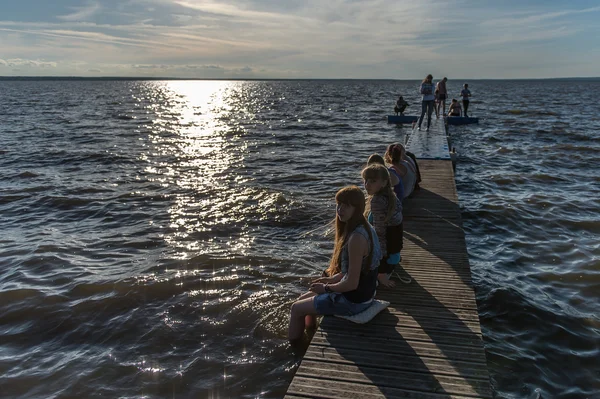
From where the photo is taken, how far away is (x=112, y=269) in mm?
8289

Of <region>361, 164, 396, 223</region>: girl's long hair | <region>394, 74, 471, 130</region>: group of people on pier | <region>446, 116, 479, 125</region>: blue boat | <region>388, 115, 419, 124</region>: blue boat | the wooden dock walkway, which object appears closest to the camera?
the wooden dock walkway

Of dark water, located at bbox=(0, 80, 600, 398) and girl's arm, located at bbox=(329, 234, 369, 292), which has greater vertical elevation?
girl's arm, located at bbox=(329, 234, 369, 292)

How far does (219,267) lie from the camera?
8359 millimetres

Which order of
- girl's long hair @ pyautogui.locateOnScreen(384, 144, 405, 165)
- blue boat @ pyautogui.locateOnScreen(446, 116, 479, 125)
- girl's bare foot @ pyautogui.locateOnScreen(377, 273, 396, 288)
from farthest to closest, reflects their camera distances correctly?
blue boat @ pyautogui.locateOnScreen(446, 116, 479, 125) < girl's long hair @ pyautogui.locateOnScreen(384, 144, 405, 165) < girl's bare foot @ pyautogui.locateOnScreen(377, 273, 396, 288)

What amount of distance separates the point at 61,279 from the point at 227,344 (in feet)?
12.9

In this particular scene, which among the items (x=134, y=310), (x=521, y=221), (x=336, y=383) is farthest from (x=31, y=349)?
(x=521, y=221)

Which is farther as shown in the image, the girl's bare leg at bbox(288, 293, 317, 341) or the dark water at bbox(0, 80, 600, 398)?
the dark water at bbox(0, 80, 600, 398)

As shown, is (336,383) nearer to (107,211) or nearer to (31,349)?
(31,349)

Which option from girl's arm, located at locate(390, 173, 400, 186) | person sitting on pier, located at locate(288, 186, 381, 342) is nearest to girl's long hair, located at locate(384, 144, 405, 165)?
girl's arm, located at locate(390, 173, 400, 186)

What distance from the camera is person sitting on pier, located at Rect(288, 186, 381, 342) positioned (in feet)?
14.6

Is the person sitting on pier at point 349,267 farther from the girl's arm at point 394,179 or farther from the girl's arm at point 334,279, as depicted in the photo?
the girl's arm at point 394,179

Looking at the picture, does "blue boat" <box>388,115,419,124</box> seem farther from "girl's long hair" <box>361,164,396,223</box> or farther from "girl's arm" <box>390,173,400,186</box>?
"girl's long hair" <box>361,164,396,223</box>

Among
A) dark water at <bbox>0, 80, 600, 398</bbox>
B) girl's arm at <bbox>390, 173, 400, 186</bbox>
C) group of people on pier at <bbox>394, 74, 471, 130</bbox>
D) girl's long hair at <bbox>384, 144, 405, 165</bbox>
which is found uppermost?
group of people on pier at <bbox>394, 74, 471, 130</bbox>

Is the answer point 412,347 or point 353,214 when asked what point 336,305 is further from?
point 353,214
